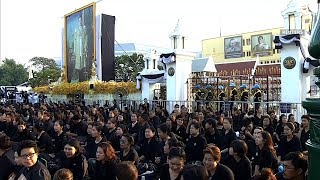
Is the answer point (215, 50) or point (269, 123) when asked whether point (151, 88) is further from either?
point (215, 50)

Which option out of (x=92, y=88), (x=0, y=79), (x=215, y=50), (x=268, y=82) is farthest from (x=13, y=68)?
(x=268, y=82)

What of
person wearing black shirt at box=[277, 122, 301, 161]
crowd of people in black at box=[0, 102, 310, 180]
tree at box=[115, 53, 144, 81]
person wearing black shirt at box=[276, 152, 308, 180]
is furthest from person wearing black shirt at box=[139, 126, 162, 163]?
tree at box=[115, 53, 144, 81]

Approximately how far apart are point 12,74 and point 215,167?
6052 cm

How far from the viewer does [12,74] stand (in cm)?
6100

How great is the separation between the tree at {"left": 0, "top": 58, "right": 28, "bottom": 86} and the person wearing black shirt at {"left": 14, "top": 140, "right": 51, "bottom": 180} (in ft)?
192

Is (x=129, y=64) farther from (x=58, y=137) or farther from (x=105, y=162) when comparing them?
(x=105, y=162)

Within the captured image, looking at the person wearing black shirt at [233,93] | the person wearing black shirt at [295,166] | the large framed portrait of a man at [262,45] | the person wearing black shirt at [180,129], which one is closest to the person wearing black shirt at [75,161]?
the person wearing black shirt at [295,166]

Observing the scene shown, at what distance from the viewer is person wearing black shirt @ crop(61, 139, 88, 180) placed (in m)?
5.71

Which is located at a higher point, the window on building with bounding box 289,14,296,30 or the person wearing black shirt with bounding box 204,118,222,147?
the window on building with bounding box 289,14,296,30

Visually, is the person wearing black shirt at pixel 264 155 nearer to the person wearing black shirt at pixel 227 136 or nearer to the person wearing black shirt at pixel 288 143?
the person wearing black shirt at pixel 288 143

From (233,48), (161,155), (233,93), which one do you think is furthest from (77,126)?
(233,48)

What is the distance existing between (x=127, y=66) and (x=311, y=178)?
4045cm

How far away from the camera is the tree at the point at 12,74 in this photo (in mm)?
60037

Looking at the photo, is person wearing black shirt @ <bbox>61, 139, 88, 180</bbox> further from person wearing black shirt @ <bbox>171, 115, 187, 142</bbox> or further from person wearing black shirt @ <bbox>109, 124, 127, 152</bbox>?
person wearing black shirt @ <bbox>171, 115, 187, 142</bbox>
